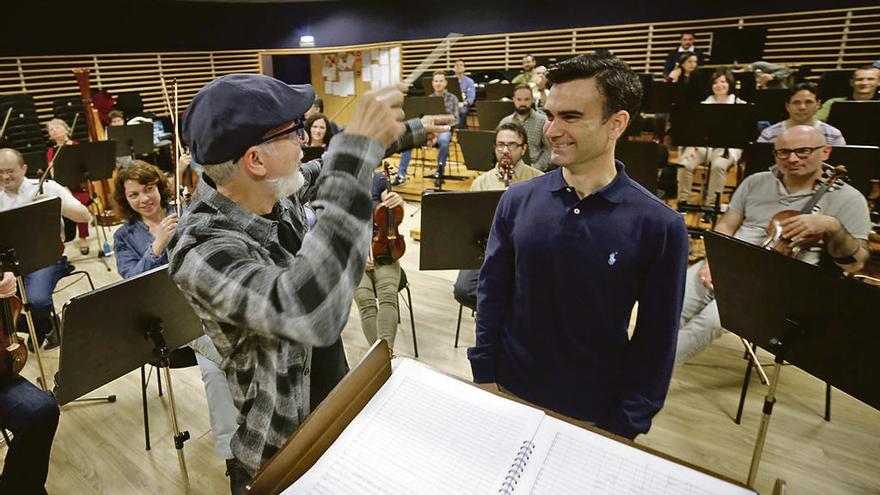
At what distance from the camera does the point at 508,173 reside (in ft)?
12.3

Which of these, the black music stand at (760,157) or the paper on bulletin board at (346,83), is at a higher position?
the paper on bulletin board at (346,83)

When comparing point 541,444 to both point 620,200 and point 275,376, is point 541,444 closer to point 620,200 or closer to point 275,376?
point 275,376

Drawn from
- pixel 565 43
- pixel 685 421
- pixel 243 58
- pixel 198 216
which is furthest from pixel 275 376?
pixel 243 58

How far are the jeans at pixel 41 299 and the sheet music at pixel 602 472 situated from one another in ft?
12.8

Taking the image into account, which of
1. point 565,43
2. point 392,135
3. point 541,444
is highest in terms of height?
point 565,43

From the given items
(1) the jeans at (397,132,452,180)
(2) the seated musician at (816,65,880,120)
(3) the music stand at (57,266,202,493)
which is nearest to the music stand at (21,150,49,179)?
(3) the music stand at (57,266,202,493)

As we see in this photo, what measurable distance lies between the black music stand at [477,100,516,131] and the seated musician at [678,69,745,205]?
2.19 m

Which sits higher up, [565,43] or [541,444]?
[565,43]

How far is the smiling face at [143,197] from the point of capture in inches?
118

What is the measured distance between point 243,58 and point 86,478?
1332 cm

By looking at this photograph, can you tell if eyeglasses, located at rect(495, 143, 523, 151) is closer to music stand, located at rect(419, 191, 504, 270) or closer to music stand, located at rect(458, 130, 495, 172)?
music stand, located at rect(419, 191, 504, 270)

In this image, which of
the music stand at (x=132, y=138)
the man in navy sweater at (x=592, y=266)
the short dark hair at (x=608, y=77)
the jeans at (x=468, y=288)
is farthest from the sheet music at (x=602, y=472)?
the music stand at (x=132, y=138)

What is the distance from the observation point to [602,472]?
83 cm

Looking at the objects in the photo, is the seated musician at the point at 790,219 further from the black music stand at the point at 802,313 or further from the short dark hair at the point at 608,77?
the short dark hair at the point at 608,77
